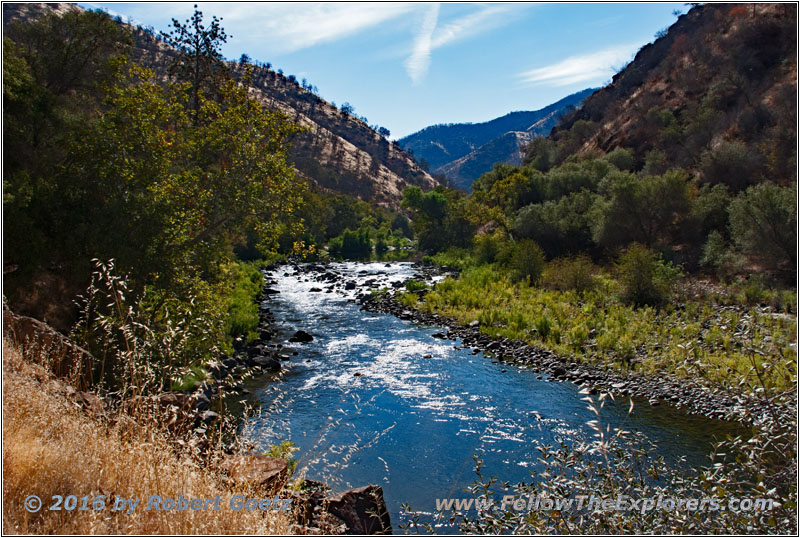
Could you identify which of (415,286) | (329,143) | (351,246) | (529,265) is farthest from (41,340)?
(329,143)

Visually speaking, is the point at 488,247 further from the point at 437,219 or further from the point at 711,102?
the point at 711,102

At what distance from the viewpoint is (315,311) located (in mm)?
27438

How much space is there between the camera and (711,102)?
49406 mm

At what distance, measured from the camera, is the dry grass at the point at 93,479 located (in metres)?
3.97

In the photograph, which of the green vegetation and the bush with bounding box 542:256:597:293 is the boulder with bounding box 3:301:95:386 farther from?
the bush with bounding box 542:256:597:293

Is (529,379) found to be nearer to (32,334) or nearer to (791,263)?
(32,334)

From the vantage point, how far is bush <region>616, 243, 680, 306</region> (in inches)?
920

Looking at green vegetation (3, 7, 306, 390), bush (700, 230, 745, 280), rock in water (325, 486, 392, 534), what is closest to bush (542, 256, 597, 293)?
bush (700, 230, 745, 280)

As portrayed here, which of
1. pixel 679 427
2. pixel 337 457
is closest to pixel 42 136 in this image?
pixel 337 457

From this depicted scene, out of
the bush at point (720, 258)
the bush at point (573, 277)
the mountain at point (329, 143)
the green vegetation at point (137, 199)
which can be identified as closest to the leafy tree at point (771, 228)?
the bush at point (720, 258)

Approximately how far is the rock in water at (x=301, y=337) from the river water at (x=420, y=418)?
0.72m

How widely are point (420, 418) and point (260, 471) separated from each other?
271 inches

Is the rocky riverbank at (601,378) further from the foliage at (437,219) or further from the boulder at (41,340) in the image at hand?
the foliage at (437,219)

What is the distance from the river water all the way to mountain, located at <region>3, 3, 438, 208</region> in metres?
93.9
